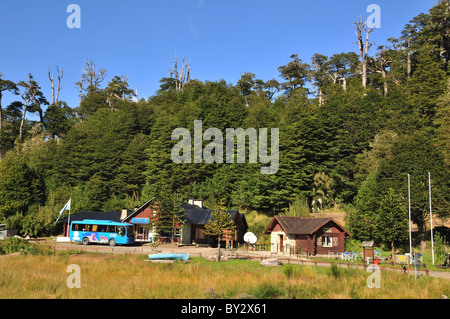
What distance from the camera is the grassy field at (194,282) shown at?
17.3 metres

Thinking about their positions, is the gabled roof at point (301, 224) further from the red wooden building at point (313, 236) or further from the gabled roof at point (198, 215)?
the gabled roof at point (198, 215)

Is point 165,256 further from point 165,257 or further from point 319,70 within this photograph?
point 319,70

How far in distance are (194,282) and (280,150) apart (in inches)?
1488

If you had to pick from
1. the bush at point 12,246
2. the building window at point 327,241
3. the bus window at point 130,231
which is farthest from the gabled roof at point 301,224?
the bush at point 12,246

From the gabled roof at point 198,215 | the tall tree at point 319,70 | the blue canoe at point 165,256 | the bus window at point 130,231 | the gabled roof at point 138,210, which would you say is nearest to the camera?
the blue canoe at point 165,256

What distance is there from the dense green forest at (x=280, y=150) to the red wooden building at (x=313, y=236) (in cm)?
389

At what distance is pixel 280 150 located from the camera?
182 feet

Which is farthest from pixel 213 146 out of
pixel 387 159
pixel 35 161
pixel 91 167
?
pixel 35 161

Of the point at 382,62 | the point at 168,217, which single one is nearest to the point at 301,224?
the point at 168,217

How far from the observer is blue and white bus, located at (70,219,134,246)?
139 feet

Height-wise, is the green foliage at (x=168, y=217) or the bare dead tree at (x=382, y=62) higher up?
the bare dead tree at (x=382, y=62)
